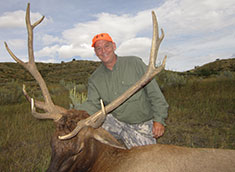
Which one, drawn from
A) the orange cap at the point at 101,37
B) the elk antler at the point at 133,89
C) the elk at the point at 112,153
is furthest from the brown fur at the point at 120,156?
the orange cap at the point at 101,37

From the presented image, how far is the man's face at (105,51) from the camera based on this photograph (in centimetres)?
364

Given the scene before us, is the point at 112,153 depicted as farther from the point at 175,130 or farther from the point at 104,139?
the point at 175,130

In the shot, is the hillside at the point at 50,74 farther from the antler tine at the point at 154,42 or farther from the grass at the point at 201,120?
the antler tine at the point at 154,42

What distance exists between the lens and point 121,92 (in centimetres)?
349

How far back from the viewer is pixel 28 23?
2.73m

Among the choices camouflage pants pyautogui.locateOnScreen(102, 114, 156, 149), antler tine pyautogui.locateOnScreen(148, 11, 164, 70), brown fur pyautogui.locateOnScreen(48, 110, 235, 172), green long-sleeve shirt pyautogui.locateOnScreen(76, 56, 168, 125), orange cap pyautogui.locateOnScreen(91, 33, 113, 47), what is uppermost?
orange cap pyautogui.locateOnScreen(91, 33, 113, 47)

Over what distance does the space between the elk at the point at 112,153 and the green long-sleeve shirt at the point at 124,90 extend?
1008mm

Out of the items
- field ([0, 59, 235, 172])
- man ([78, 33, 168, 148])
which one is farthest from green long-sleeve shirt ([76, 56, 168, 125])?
field ([0, 59, 235, 172])

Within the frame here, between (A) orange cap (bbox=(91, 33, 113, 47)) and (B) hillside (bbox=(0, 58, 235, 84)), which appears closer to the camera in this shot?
(A) orange cap (bbox=(91, 33, 113, 47))

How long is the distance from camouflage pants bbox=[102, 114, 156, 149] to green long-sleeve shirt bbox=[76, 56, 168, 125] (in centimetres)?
10

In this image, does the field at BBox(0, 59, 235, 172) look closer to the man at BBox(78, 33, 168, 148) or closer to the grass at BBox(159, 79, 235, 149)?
the grass at BBox(159, 79, 235, 149)

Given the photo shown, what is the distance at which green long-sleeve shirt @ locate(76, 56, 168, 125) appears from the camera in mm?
3318

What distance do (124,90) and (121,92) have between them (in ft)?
0.22

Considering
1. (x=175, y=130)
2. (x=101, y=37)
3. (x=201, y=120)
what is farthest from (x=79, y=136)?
(x=201, y=120)
